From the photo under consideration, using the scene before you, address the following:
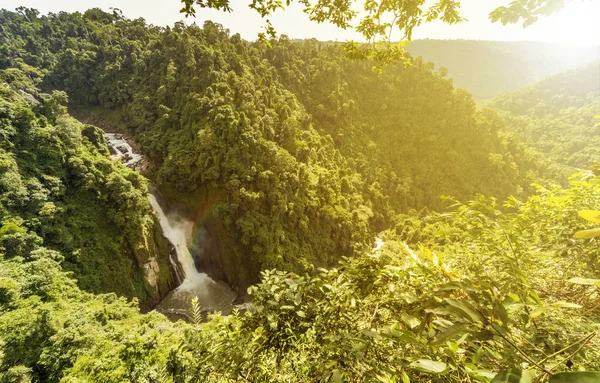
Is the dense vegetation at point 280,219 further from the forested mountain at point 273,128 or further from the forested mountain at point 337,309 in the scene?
the forested mountain at point 273,128

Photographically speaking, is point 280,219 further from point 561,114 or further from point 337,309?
point 561,114

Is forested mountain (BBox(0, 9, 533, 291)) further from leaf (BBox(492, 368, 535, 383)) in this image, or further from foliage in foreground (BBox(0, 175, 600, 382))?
leaf (BBox(492, 368, 535, 383))

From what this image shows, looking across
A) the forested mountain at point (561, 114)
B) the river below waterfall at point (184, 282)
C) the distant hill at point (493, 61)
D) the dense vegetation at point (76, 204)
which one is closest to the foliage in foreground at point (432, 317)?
the dense vegetation at point (76, 204)

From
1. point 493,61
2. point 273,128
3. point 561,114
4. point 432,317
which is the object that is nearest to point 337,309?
point 432,317

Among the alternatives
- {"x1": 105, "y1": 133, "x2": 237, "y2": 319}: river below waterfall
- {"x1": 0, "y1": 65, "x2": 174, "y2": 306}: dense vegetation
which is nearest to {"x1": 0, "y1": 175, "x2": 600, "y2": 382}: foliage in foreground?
{"x1": 0, "y1": 65, "x2": 174, "y2": 306}: dense vegetation

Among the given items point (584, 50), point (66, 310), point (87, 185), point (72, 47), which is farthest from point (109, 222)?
point (584, 50)

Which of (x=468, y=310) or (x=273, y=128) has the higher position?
(x=273, y=128)
